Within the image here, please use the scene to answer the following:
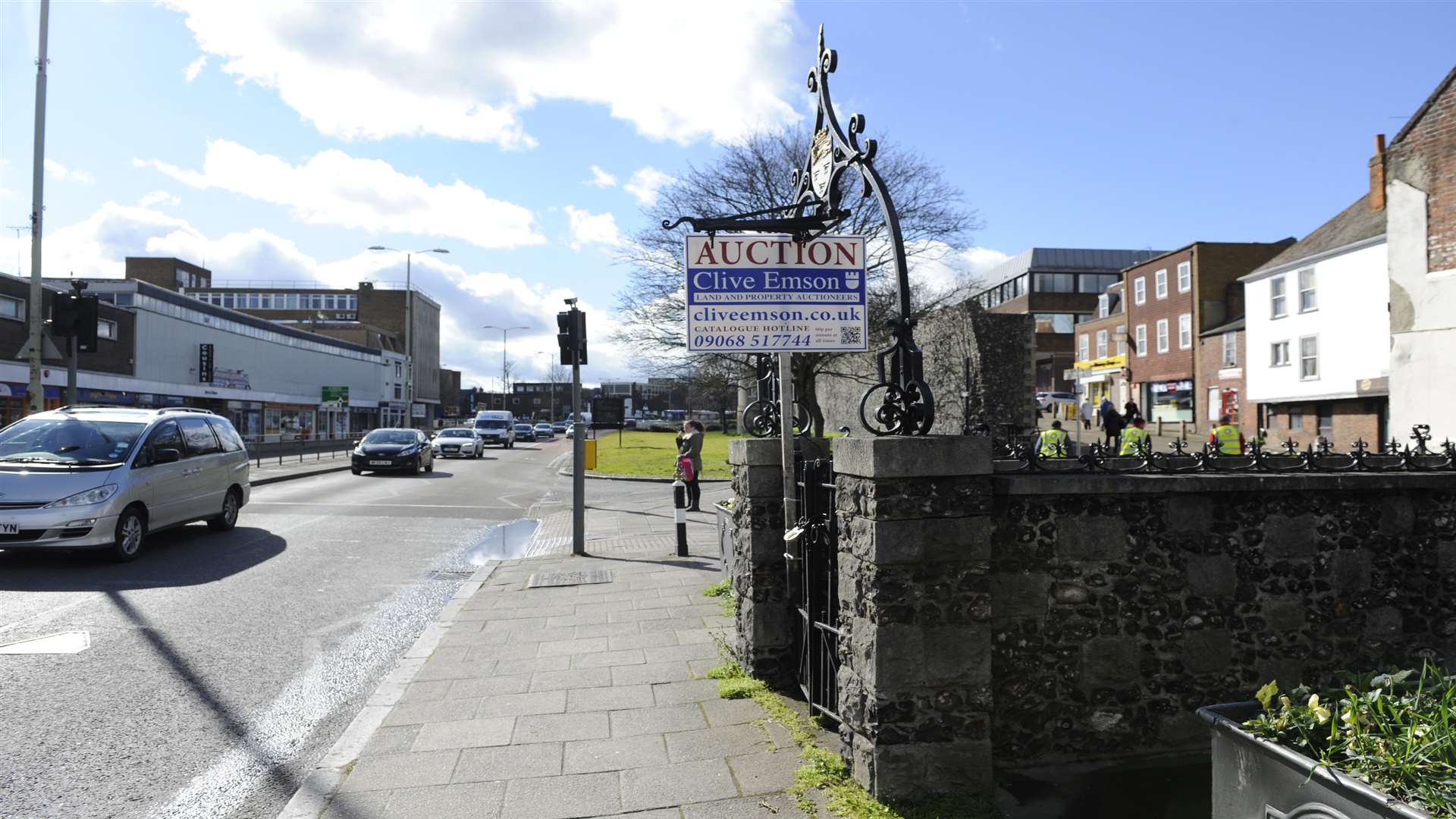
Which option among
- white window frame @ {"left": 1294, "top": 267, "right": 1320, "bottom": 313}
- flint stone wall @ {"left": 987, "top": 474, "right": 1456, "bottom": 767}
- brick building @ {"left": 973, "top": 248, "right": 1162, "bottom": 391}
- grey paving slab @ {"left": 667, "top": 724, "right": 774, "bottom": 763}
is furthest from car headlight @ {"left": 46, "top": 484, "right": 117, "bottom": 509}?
brick building @ {"left": 973, "top": 248, "right": 1162, "bottom": 391}

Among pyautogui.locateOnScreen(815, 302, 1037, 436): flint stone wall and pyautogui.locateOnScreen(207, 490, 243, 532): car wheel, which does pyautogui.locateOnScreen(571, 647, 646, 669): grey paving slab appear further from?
pyautogui.locateOnScreen(815, 302, 1037, 436): flint stone wall

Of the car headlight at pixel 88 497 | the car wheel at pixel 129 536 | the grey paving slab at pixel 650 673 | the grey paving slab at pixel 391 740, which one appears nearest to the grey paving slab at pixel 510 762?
the grey paving slab at pixel 391 740

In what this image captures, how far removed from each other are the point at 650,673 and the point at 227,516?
9534 mm

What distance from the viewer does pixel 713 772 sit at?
4.09 m

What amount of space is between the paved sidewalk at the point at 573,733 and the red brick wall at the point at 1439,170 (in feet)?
54.7

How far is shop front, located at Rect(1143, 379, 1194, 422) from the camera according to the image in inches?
1659

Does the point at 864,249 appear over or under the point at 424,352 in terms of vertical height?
under

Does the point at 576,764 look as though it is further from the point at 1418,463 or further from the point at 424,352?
the point at 424,352

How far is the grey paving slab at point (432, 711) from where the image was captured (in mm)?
4930

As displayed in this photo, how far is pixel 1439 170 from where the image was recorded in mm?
16750

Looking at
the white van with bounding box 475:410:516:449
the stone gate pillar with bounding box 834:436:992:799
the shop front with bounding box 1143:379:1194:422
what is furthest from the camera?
the white van with bounding box 475:410:516:449

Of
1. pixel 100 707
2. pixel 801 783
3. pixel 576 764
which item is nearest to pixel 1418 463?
pixel 801 783

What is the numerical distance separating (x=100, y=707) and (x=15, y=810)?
1.44 m

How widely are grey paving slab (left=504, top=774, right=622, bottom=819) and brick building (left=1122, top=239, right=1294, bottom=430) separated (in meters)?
42.4
